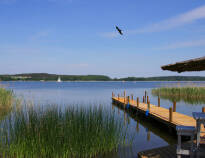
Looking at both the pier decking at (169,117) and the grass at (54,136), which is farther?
the pier decking at (169,117)

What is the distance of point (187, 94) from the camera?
24.9 m

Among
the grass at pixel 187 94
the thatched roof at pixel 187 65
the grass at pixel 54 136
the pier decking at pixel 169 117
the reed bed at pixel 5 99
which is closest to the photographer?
the thatched roof at pixel 187 65

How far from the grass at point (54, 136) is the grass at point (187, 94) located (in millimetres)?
19553

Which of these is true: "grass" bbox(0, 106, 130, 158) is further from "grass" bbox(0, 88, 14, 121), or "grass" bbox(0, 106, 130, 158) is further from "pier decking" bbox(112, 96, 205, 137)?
"grass" bbox(0, 88, 14, 121)

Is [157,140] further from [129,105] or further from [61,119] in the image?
[129,105]

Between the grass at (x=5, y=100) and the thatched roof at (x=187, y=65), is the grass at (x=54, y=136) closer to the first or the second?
the thatched roof at (x=187, y=65)

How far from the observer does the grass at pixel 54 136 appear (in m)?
5.84

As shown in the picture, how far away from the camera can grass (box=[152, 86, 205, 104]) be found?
78.7 ft

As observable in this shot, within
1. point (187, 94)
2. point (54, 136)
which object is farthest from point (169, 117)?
point (187, 94)

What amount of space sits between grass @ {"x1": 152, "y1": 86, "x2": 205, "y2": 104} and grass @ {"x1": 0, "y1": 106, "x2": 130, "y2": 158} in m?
19.6

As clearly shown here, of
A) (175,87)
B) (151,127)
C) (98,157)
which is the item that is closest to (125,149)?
(98,157)

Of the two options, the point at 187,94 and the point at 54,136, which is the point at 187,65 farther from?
the point at 187,94

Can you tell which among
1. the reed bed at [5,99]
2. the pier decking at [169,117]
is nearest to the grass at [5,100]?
the reed bed at [5,99]

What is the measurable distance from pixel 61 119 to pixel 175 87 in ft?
74.2
